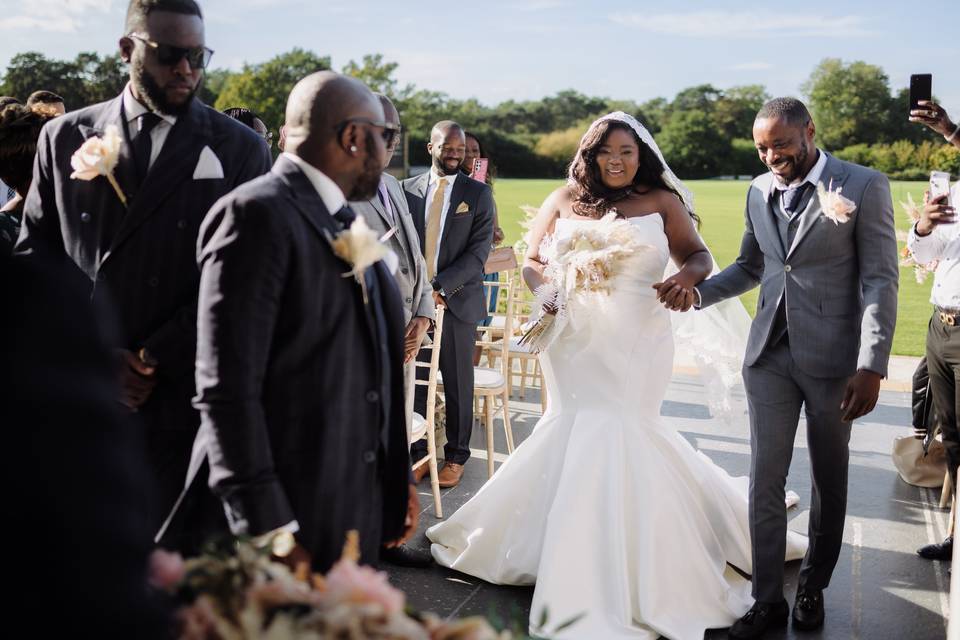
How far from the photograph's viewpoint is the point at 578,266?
4.43 metres

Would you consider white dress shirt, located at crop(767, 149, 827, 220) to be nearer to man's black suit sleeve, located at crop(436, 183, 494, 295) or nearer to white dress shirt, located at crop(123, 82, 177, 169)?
white dress shirt, located at crop(123, 82, 177, 169)

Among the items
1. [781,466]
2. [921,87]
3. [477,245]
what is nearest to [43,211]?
[781,466]

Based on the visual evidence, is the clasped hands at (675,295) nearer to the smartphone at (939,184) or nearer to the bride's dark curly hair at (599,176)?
the bride's dark curly hair at (599,176)

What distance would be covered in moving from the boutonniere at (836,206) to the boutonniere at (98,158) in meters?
2.63

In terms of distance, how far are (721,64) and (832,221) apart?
73.4 m

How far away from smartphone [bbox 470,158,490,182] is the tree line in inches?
909

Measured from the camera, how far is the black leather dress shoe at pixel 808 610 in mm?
4004

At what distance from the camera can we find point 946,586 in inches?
177

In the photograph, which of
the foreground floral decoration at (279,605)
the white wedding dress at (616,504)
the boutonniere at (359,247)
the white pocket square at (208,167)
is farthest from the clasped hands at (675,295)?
the foreground floral decoration at (279,605)

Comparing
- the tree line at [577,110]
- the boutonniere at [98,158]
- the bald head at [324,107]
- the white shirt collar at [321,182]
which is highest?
the tree line at [577,110]

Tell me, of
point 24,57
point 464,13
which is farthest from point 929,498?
point 464,13

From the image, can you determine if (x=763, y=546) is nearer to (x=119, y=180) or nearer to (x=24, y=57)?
(x=119, y=180)

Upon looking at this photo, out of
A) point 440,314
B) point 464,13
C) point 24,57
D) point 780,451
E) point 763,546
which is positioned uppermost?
point 464,13

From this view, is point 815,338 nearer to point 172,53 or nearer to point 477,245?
point 172,53
